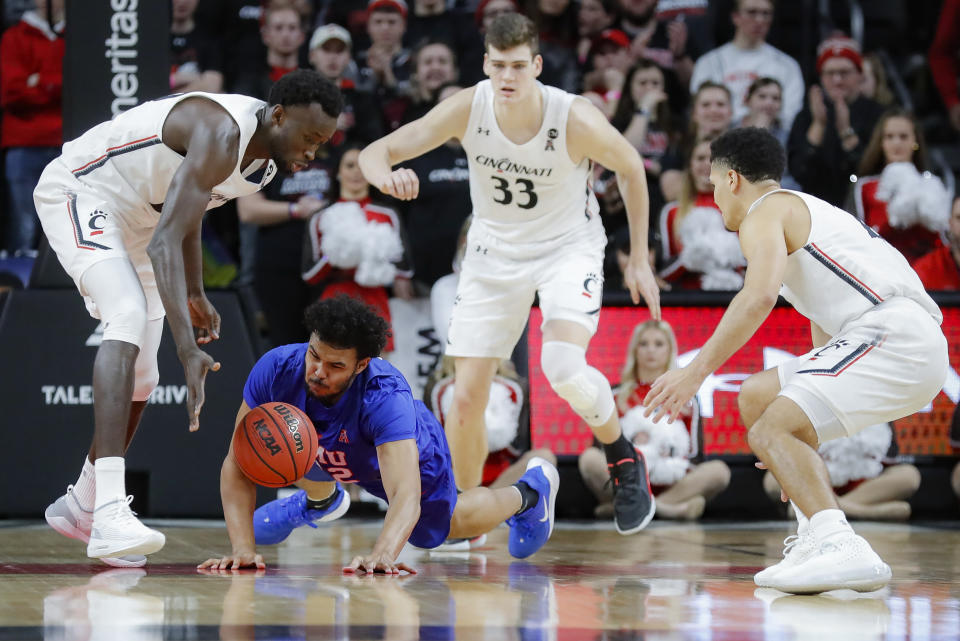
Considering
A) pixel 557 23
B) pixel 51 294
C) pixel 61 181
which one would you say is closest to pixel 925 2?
pixel 557 23

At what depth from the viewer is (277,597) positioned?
3719mm

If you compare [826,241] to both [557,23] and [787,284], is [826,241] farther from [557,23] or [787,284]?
[557,23]

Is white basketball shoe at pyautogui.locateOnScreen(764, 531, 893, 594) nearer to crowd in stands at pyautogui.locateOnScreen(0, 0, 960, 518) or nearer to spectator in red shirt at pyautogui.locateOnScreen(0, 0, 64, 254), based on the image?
crowd in stands at pyautogui.locateOnScreen(0, 0, 960, 518)

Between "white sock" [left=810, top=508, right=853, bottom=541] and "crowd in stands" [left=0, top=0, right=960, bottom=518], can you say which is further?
"crowd in stands" [left=0, top=0, right=960, bottom=518]

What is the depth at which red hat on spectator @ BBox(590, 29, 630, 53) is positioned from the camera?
9.20 meters

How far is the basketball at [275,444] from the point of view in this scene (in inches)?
165

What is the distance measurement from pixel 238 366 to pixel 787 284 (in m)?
3.08

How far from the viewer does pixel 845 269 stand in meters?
4.46

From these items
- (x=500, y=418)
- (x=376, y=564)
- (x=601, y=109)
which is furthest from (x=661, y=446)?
(x=376, y=564)

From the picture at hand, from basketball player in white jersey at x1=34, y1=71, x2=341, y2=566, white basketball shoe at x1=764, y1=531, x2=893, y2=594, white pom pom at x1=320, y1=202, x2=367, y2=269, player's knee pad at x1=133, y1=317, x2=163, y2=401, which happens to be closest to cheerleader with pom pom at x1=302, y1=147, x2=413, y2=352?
white pom pom at x1=320, y1=202, x2=367, y2=269

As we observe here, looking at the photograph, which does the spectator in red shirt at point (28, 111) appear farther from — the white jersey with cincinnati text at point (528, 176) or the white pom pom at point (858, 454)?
the white pom pom at point (858, 454)

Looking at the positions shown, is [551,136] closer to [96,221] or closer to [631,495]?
[631,495]

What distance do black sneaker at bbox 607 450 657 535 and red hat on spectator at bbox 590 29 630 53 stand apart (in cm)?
403

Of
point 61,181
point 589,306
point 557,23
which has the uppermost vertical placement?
point 557,23
